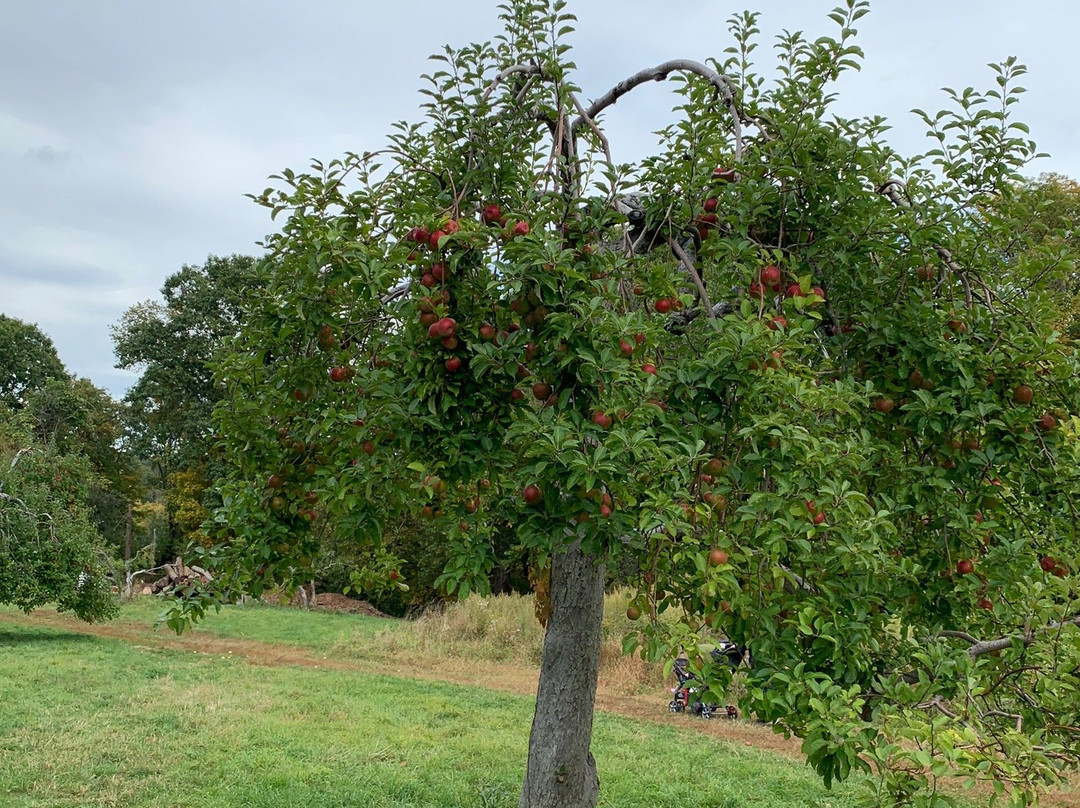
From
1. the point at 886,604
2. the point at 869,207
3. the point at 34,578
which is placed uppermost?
the point at 869,207

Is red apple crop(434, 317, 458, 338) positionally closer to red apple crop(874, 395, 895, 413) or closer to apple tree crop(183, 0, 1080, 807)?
apple tree crop(183, 0, 1080, 807)

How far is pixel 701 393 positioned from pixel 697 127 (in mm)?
1384

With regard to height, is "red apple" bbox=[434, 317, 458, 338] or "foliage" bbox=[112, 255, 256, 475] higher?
"foliage" bbox=[112, 255, 256, 475]

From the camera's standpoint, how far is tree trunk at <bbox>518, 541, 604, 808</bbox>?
15.7ft

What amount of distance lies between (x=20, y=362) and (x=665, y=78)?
106ft

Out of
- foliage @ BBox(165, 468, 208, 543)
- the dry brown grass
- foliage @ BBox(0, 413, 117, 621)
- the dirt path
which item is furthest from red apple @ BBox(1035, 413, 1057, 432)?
foliage @ BBox(165, 468, 208, 543)

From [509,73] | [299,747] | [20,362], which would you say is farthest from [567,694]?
[20,362]

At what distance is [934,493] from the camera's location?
11.0ft

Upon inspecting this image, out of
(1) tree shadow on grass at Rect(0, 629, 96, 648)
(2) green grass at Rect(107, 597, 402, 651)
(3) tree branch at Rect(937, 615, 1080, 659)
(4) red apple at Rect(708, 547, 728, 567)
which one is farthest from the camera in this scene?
(2) green grass at Rect(107, 597, 402, 651)

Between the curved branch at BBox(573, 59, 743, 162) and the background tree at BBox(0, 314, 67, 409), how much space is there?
99.8 feet

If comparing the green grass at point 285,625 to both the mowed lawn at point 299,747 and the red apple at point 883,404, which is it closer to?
the mowed lawn at point 299,747

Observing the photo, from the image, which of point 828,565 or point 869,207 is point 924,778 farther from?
point 869,207

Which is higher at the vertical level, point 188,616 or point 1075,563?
point 1075,563

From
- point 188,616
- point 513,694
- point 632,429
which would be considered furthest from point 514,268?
point 513,694
